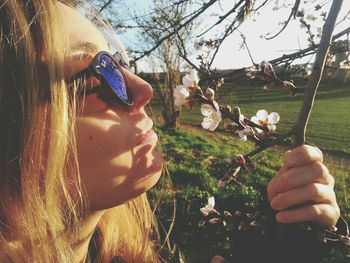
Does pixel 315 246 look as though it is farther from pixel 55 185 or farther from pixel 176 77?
pixel 176 77

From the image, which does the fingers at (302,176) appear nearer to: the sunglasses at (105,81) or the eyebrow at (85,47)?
the sunglasses at (105,81)

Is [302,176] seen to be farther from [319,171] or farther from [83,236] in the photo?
[83,236]

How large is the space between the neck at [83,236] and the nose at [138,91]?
44cm

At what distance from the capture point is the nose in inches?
55.1

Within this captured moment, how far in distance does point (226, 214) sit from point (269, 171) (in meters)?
6.14

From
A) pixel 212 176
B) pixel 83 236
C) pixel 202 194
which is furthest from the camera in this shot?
pixel 212 176

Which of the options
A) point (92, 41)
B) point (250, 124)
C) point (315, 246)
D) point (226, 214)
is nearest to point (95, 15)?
point (92, 41)

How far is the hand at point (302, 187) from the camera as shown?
1136mm

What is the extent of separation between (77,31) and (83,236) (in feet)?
2.55

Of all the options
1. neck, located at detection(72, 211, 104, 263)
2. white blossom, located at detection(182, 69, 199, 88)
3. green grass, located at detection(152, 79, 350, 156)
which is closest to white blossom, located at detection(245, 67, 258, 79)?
white blossom, located at detection(182, 69, 199, 88)

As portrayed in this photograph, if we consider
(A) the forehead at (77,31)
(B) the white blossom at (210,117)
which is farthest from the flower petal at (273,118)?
(A) the forehead at (77,31)

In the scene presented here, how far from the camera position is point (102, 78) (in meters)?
1.36

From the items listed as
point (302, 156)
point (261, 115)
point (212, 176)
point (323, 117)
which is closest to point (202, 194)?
point (212, 176)

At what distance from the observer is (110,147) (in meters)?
1.28
